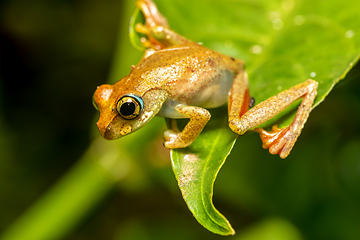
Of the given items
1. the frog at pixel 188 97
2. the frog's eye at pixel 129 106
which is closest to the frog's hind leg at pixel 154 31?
the frog at pixel 188 97

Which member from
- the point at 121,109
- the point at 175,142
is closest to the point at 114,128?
the point at 121,109

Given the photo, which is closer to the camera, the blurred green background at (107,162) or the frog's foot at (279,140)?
the frog's foot at (279,140)

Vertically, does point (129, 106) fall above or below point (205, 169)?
above

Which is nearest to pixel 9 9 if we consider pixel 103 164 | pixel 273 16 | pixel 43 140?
pixel 43 140

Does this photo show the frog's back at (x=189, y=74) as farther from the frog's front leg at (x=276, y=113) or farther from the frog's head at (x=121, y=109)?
the frog's front leg at (x=276, y=113)

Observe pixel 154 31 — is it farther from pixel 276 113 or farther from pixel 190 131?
pixel 276 113
